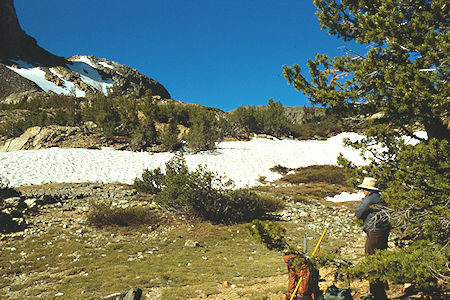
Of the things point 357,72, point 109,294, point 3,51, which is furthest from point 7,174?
point 3,51

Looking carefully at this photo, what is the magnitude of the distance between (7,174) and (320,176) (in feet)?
75.7

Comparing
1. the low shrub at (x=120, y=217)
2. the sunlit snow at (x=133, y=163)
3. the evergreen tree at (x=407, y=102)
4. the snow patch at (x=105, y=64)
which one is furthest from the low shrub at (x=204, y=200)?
the snow patch at (x=105, y=64)

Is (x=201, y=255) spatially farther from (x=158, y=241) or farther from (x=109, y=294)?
(x=109, y=294)

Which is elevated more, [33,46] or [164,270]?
[33,46]

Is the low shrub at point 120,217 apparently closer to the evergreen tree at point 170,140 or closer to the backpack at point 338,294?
the backpack at point 338,294

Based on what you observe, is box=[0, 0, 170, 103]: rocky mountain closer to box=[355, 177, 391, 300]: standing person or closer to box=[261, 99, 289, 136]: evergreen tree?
box=[261, 99, 289, 136]: evergreen tree

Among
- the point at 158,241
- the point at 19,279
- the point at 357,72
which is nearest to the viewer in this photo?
the point at 357,72

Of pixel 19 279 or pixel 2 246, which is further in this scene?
pixel 2 246

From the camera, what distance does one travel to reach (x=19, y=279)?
6535 millimetres

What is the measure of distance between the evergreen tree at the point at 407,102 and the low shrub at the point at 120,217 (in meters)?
8.21

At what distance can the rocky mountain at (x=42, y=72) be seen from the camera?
66.3 meters

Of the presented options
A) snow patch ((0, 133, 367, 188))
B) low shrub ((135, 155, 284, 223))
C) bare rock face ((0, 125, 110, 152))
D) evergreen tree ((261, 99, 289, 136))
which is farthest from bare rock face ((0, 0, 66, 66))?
low shrub ((135, 155, 284, 223))

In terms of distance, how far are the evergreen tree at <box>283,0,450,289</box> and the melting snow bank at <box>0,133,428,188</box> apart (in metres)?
10.1

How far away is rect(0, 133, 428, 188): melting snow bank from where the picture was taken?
19362mm
